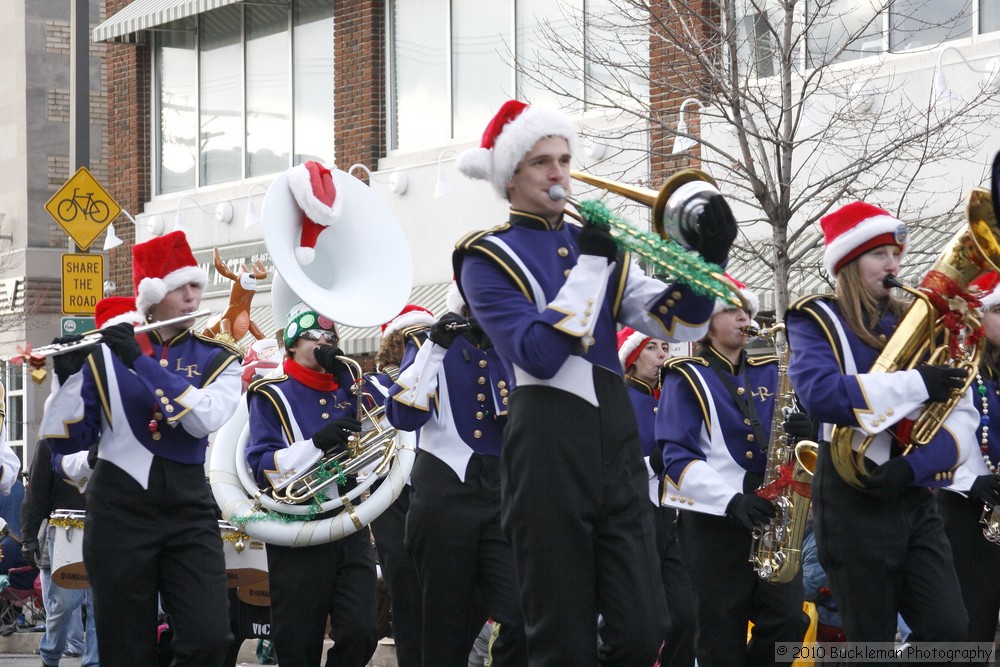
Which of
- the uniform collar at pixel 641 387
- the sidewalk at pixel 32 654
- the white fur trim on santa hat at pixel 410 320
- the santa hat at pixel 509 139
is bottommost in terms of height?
the sidewalk at pixel 32 654

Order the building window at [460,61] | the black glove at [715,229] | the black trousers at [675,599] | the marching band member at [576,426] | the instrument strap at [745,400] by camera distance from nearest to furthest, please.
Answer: the black glove at [715,229], the marching band member at [576,426], the instrument strap at [745,400], the black trousers at [675,599], the building window at [460,61]

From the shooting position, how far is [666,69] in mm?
13938

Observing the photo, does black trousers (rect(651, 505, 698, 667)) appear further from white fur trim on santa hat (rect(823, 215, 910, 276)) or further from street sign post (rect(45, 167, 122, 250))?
street sign post (rect(45, 167, 122, 250))

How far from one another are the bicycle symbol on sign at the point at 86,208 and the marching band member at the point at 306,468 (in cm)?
705

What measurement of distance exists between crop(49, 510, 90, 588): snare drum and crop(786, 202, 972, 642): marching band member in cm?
550

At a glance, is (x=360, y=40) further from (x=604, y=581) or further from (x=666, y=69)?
(x=604, y=581)

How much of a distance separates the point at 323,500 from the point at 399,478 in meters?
0.61

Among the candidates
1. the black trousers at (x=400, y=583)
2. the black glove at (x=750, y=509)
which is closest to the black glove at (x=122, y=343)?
the black trousers at (x=400, y=583)

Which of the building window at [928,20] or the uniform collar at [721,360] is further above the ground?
the building window at [928,20]

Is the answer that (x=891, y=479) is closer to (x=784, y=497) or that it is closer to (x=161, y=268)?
(x=784, y=497)

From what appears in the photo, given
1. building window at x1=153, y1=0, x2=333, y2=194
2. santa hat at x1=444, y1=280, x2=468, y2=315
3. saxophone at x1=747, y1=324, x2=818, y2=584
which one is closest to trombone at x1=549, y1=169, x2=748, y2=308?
saxophone at x1=747, y1=324, x2=818, y2=584

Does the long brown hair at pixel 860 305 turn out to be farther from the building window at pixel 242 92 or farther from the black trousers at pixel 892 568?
the building window at pixel 242 92

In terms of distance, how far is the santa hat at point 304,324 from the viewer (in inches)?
344

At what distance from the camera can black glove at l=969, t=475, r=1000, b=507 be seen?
7238mm
